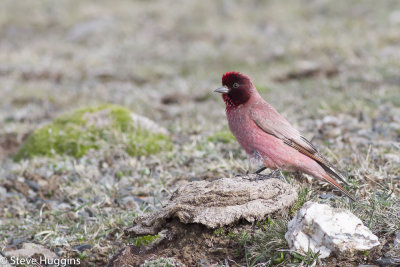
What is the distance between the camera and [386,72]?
34.8 ft

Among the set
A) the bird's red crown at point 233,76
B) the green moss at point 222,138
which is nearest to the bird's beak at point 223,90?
the bird's red crown at point 233,76

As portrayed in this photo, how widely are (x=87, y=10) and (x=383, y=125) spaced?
15.4 meters

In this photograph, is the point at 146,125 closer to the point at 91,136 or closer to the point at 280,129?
the point at 91,136

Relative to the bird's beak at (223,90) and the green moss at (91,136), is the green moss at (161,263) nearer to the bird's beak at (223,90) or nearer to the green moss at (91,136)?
the bird's beak at (223,90)

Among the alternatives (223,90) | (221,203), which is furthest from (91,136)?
(221,203)

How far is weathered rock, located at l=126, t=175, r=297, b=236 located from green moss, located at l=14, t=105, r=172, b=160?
9.00 feet

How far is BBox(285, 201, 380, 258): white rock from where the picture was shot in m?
3.55

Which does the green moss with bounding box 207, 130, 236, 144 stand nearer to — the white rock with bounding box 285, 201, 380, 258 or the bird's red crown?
the bird's red crown

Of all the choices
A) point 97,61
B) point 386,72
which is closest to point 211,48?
point 97,61

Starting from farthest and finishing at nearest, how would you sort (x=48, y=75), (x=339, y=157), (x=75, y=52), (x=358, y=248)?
(x=75, y=52)
(x=48, y=75)
(x=339, y=157)
(x=358, y=248)

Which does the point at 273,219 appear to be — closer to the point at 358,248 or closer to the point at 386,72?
the point at 358,248

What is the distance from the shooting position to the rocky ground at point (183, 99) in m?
4.89

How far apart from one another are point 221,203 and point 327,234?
37.0 inches

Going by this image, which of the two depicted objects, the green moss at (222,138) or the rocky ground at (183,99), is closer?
the rocky ground at (183,99)
